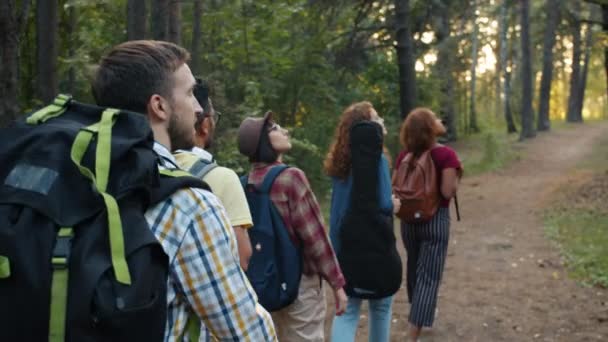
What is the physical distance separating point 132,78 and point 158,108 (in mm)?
104

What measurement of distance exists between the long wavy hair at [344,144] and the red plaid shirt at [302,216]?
946mm

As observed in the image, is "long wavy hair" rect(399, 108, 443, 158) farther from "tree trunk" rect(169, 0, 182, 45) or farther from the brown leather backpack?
"tree trunk" rect(169, 0, 182, 45)

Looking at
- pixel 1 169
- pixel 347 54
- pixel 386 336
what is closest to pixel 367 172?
pixel 386 336

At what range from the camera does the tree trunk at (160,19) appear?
23.7 feet

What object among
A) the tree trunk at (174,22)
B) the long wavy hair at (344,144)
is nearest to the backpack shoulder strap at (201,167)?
the long wavy hair at (344,144)

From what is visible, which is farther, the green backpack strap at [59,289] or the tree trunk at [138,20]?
the tree trunk at [138,20]

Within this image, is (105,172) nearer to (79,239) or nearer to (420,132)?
(79,239)

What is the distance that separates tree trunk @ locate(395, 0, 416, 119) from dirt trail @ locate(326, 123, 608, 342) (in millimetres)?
2689

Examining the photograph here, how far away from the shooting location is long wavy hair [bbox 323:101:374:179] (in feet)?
16.5

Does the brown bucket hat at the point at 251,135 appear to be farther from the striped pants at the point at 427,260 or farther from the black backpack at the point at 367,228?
the striped pants at the point at 427,260

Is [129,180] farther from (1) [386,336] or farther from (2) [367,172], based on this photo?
(1) [386,336]

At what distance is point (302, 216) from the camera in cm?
405

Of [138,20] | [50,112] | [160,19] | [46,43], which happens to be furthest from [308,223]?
[46,43]

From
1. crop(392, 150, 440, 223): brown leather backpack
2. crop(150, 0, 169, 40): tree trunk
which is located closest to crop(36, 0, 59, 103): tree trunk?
crop(150, 0, 169, 40): tree trunk
